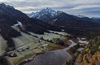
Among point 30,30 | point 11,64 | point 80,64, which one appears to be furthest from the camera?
point 30,30

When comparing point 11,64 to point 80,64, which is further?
point 11,64

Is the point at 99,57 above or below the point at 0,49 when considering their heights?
above

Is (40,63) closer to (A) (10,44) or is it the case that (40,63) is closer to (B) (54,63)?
(B) (54,63)

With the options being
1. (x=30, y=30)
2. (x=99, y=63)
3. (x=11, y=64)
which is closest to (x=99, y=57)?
(x=99, y=63)

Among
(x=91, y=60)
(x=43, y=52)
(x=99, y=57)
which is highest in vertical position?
(x=99, y=57)

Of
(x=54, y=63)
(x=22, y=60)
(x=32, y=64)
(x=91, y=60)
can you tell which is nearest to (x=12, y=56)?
(x=22, y=60)

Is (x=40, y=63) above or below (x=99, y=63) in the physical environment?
below

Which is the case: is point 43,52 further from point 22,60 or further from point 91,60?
point 91,60

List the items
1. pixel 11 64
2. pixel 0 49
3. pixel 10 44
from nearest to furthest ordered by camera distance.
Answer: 1. pixel 11 64
2. pixel 0 49
3. pixel 10 44

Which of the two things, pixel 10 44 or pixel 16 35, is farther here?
pixel 16 35
